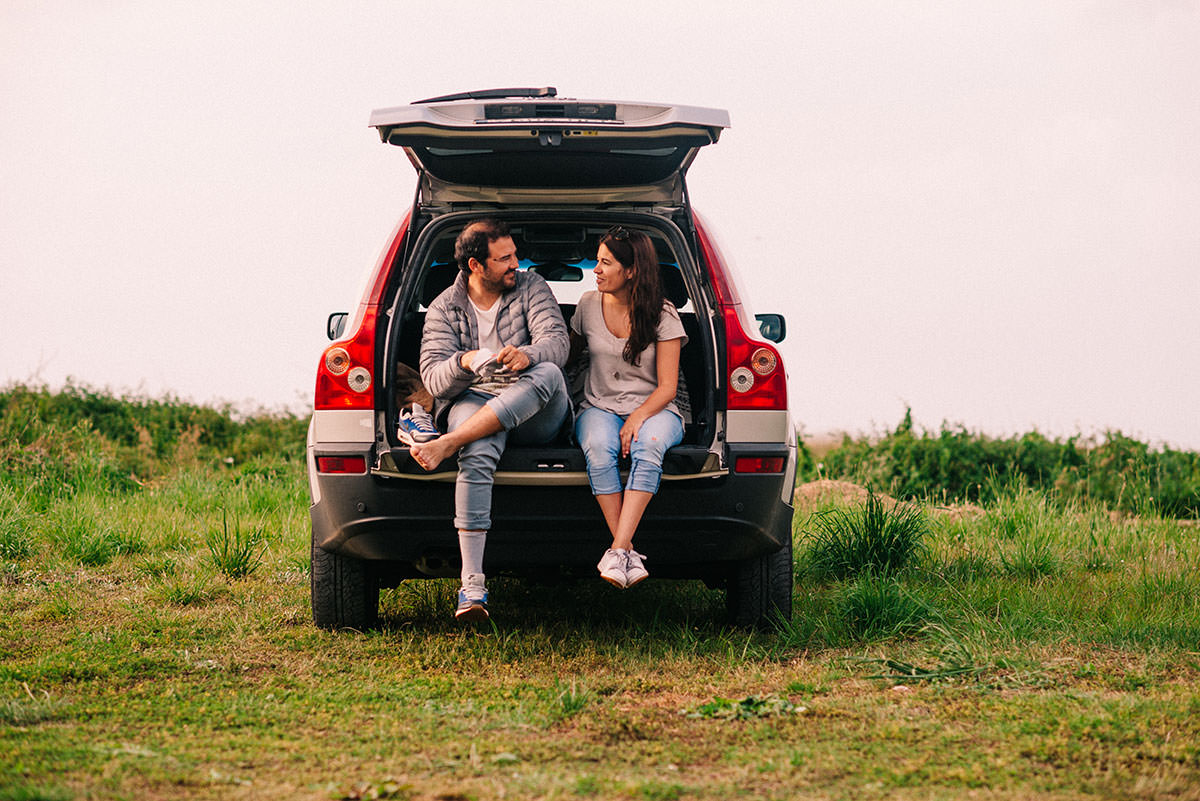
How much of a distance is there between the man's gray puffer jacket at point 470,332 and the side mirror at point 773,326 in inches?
34.2

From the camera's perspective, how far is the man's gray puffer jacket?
4547mm

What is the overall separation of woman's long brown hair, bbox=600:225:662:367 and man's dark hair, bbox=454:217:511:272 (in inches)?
16.4

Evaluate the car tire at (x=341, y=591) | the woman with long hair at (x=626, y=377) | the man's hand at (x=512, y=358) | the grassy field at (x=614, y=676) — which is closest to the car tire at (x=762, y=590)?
the grassy field at (x=614, y=676)

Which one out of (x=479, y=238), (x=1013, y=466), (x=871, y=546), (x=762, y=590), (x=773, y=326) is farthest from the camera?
(x=1013, y=466)

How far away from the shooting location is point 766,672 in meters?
4.45

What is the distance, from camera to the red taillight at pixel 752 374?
4496 millimetres

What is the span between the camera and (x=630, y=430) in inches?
177

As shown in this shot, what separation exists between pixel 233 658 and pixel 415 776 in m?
1.77

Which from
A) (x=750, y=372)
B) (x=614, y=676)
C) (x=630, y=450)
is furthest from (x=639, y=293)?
(x=614, y=676)

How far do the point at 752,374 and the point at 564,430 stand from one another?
2.66 ft

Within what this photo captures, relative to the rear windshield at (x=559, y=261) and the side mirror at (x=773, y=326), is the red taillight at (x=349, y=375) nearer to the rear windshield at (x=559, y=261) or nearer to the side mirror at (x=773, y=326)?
the rear windshield at (x=559, y=261)

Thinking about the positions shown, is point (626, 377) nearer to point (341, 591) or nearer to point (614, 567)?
point (614, 567)

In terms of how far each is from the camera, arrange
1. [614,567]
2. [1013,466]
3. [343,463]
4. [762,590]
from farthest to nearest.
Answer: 1. [1013,466]
2. [762,590]
3. [343,463]
4. [614,567]

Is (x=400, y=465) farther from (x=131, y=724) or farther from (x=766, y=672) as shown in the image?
(x=766, y=672)
